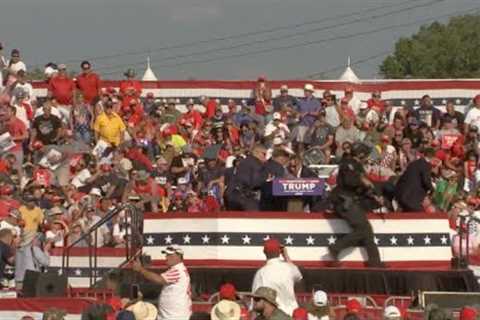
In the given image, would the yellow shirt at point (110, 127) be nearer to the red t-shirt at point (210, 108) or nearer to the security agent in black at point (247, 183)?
the red t-shirt at point (210, 108)

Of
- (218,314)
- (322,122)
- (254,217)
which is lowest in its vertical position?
(218,314)

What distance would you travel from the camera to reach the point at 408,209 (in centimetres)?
2892

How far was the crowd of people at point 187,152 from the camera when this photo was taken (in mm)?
29078

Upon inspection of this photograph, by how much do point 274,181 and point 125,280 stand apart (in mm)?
2606

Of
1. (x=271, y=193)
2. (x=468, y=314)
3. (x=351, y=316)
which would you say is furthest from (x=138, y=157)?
(x=468, y=314)

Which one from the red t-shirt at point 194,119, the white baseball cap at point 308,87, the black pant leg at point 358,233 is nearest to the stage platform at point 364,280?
the black pant leg at point 358,233

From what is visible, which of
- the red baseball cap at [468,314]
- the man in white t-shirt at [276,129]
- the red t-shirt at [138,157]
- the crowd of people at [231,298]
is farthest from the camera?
the man in white t-shirt at [276,129]

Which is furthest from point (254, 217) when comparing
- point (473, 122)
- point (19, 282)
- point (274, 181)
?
point (473, 122)

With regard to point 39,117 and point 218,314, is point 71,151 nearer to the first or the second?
point 39,117

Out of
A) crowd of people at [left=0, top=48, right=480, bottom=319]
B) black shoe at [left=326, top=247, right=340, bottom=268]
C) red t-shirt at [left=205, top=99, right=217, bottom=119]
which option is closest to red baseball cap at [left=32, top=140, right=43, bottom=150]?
crowd of people at [left=0, top=48, right=480, bottom=319]

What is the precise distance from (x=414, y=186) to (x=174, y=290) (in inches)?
266

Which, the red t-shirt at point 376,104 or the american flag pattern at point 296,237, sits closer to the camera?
the american flag pattern at point 296,237

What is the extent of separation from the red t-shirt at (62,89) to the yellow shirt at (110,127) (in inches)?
74.7

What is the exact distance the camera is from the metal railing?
28922mm
